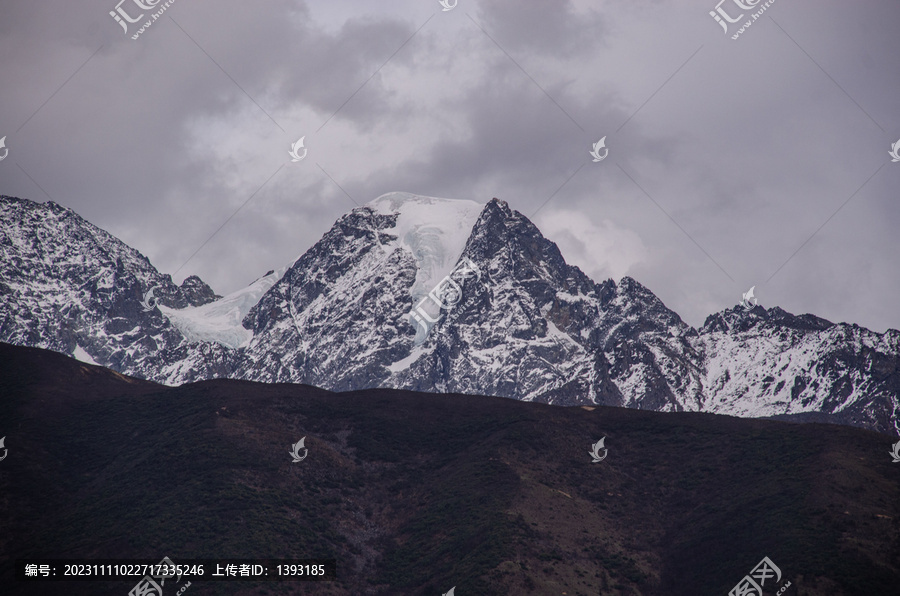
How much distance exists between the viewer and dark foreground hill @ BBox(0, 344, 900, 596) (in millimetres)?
109250

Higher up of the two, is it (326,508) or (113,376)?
(113,376)

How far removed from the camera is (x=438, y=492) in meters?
132

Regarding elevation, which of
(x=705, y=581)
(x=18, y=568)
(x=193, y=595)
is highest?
(x=18, y=568)

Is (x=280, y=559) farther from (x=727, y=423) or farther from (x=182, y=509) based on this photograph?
(x=727, y=423)

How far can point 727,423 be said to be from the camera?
507 feet

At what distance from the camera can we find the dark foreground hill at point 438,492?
109250mm

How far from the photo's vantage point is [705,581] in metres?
108

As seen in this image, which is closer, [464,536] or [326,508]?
[464,536]

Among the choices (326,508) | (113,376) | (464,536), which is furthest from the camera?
(113,376)

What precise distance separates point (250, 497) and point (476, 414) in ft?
164

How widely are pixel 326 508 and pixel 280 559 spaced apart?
1694cm

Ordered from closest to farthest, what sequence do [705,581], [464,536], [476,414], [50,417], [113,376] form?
[705,581] < [464,536] < [50,417] < [476,414] < [113,376]

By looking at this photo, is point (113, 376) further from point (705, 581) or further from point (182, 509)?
point (705, 581)

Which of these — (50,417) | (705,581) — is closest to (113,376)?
(50,417)
